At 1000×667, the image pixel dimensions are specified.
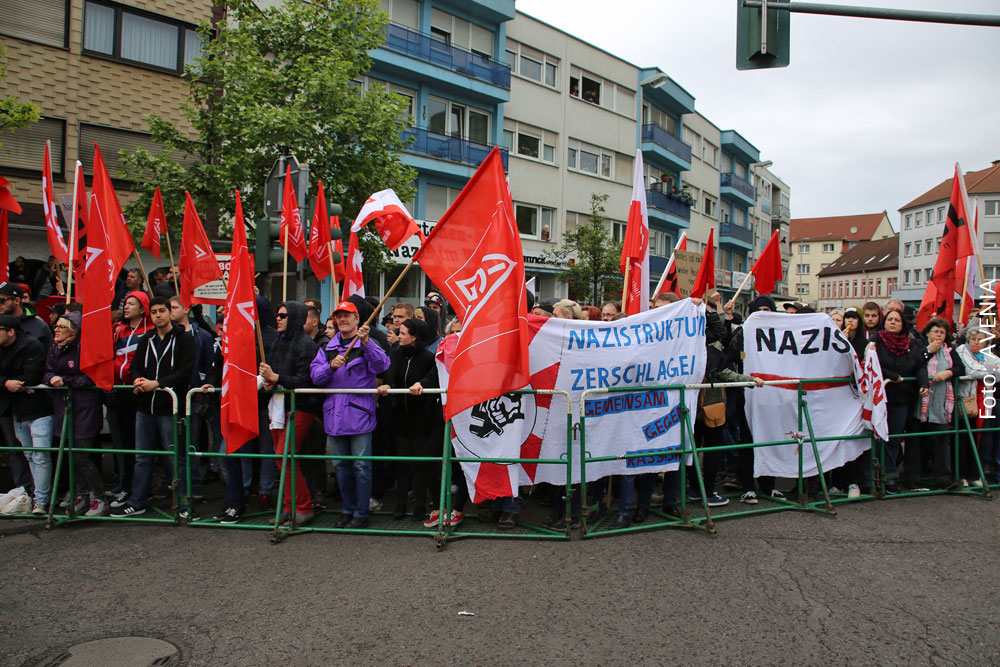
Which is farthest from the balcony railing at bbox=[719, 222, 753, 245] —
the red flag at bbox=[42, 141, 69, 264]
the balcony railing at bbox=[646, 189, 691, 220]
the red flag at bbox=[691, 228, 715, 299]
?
the red flag at bbox=[42, 141, 69, 264]

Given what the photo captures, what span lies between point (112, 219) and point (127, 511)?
8.75 feet

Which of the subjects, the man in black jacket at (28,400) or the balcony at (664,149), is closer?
the man in black jacket at (28,400)

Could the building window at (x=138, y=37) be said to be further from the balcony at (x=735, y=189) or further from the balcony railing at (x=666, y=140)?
the balcony at (x=735, y=189)

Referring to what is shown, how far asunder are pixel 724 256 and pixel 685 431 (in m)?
51.0

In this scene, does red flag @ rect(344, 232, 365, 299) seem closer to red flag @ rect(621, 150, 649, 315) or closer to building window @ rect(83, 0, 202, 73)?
red flag @ rect(621, 150, 649, 315)

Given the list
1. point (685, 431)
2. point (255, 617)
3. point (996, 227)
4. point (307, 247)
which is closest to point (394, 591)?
point (255, 617)

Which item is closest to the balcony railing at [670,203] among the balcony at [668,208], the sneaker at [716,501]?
the balcony at [668,208]

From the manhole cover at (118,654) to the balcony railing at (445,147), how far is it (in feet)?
70.6

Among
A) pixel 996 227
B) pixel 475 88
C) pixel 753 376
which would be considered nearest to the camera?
pixel 753 376

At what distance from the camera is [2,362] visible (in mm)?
6730

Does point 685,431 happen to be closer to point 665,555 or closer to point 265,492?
point 665,555

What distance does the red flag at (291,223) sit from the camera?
30.2 ft

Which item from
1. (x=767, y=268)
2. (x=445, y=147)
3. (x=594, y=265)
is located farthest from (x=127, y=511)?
(x=594, y=265)

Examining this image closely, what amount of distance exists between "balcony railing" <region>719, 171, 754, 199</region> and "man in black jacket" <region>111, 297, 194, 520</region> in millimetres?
49047
